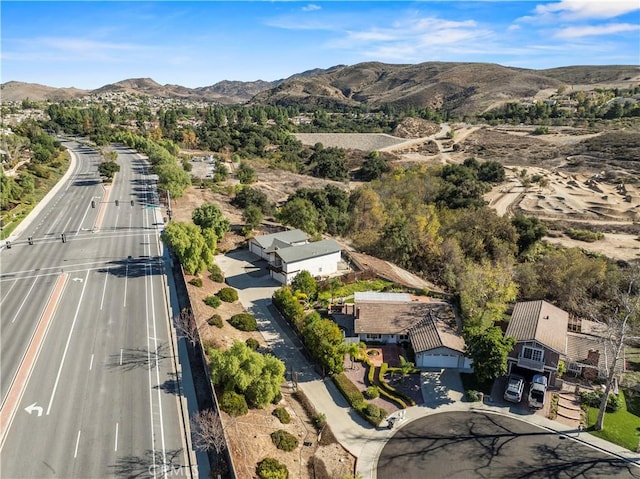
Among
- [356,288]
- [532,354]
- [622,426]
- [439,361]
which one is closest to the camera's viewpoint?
[622,426]

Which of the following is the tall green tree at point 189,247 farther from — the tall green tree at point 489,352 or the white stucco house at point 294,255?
the tall green tree at point 489,352

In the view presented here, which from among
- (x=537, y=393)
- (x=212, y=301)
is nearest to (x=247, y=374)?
(x=212, y=301)

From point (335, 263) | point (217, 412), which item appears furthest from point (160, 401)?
point (335, 263)

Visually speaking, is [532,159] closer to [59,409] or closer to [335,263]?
[335,263]

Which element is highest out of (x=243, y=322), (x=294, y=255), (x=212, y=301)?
(x=294, y=255)

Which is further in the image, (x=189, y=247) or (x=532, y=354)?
(x=189, y=247)

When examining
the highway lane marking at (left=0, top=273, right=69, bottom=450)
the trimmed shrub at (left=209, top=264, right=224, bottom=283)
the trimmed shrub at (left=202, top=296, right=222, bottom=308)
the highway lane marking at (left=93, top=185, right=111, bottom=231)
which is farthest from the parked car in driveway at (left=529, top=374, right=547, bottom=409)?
the highway lane marking at (left=93, top=185, right=111, bottom=231)

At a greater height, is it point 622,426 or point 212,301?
point 212,301

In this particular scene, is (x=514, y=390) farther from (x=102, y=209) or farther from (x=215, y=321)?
(x=102, y=209)
